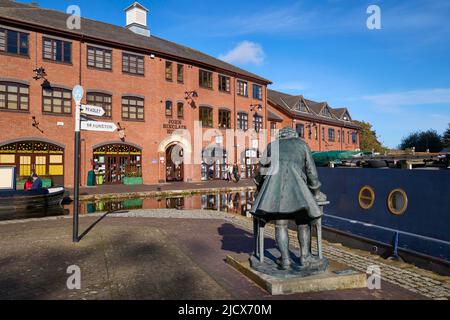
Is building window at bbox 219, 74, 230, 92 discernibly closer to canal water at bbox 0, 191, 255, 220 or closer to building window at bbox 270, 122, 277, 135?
building window at bbox 270, 122, 277, 135

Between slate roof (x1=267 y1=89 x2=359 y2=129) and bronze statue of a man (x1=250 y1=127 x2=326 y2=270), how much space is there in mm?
35486

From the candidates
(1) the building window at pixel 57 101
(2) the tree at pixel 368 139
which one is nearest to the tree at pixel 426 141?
(2) the tree at pixel 368 139

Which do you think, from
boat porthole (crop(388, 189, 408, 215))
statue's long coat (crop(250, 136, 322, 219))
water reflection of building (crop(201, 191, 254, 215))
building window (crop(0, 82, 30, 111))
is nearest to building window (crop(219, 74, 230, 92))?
water reflection of building (crop(201, 191, 254, 215))

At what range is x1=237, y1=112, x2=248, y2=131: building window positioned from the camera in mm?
33812

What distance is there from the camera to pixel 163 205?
54.6ft

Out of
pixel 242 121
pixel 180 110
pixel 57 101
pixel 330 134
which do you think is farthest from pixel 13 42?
pixel 330 134

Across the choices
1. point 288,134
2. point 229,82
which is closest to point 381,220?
point 288,134

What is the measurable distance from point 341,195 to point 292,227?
7.43 ft

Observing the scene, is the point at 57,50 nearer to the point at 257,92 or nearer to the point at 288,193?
the point at 257,92

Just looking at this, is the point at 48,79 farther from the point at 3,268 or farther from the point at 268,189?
the point at 268,189

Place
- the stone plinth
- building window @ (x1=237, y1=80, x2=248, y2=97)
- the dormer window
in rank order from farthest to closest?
the dormer window → building window @ (x1=237, y1=80, x2=248, y2=97) → the stone plinth

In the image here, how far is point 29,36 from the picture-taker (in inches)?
832

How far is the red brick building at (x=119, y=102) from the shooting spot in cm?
2078

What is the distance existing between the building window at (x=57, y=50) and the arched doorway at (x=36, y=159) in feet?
19.2
